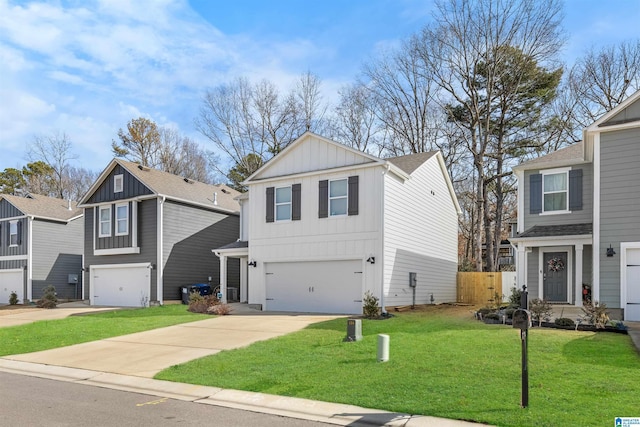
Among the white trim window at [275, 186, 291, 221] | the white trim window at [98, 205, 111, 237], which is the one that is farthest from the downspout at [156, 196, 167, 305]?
the white trim window at [275, 186, 291, 221]

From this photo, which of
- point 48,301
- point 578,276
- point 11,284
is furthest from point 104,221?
point 578,276

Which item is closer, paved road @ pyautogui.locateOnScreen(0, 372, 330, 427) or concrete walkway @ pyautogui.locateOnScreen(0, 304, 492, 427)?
paved road @ pyautogui.locateOnScreen(0, 372, 330, 427)

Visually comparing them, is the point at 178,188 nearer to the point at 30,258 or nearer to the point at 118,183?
the point at 118,183

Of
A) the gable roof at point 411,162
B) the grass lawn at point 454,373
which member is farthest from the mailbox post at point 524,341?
the gable roof at point 411,162

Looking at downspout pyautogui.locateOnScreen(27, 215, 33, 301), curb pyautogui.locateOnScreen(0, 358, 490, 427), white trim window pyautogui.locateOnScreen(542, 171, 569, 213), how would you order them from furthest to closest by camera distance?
1. downspout pyautogui.locateOnScreen(27, 215, 33, 301)
2. white trim window pyautogui.locateOnScreen(542, 171, 569, 213)
3. curb pyautogui.locateOnScreen(0, 358, 490, 427)

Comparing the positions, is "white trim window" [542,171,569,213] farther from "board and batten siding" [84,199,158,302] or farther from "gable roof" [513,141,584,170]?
"board and batten siding" [84,199,158,302]

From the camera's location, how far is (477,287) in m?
26.1

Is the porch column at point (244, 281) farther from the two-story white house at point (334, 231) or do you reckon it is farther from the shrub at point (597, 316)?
the shrub at point (597, 316)

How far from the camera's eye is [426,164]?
2270 cm

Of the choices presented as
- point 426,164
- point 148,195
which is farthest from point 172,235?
point 426,164

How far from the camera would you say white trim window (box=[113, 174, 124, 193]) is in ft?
84.6

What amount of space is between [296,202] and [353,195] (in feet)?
8.05

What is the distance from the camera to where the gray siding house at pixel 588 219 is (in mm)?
14828

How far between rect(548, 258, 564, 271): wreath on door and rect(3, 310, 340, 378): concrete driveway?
8.40 metres
